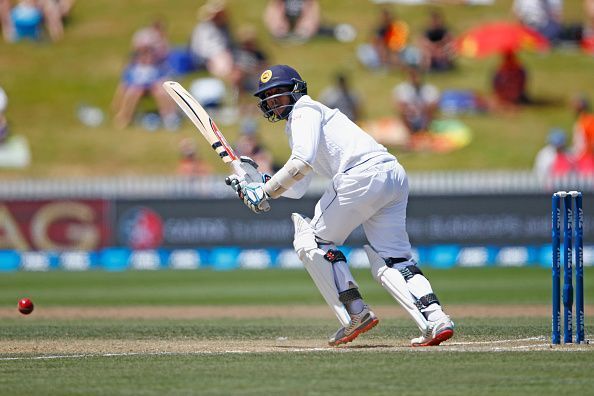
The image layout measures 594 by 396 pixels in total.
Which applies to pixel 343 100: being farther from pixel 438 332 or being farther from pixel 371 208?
pixel 438 332

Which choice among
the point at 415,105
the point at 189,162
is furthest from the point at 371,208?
the point at 415,105

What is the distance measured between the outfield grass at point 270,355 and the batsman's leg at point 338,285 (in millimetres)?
170

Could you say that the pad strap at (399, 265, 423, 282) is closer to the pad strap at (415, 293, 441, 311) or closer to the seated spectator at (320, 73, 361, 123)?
the pad strap at (415, 293, 441, 311)

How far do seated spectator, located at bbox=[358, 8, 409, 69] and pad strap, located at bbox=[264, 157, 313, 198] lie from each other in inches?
587

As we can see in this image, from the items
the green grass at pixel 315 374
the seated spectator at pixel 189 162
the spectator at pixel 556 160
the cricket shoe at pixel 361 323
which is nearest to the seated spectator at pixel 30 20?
the seated spectator at pixel 189 162

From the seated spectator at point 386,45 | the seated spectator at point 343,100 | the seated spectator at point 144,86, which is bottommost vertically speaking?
the seated spectator at point 343,100

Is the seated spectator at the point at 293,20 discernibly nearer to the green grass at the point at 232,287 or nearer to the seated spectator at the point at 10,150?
the seated spectator at the point at 10,150

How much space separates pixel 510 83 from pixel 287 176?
1490cm

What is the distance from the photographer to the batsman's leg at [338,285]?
295 inches

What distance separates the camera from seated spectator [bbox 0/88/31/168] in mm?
20922

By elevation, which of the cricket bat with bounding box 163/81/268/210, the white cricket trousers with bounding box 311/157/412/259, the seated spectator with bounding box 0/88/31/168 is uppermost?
the seated spectator with bounding box 0/88/31/168

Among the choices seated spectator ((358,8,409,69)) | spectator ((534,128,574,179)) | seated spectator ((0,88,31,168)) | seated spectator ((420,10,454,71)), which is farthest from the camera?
seated spectator ((358,8,409,69))

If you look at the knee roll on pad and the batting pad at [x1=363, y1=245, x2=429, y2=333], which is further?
the knee roll on pad

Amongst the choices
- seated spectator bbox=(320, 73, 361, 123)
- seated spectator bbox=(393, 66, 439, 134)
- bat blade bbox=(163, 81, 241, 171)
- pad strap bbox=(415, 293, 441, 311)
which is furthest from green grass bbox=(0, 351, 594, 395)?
seated spectator bbox=(393, 66, 439, 134)
